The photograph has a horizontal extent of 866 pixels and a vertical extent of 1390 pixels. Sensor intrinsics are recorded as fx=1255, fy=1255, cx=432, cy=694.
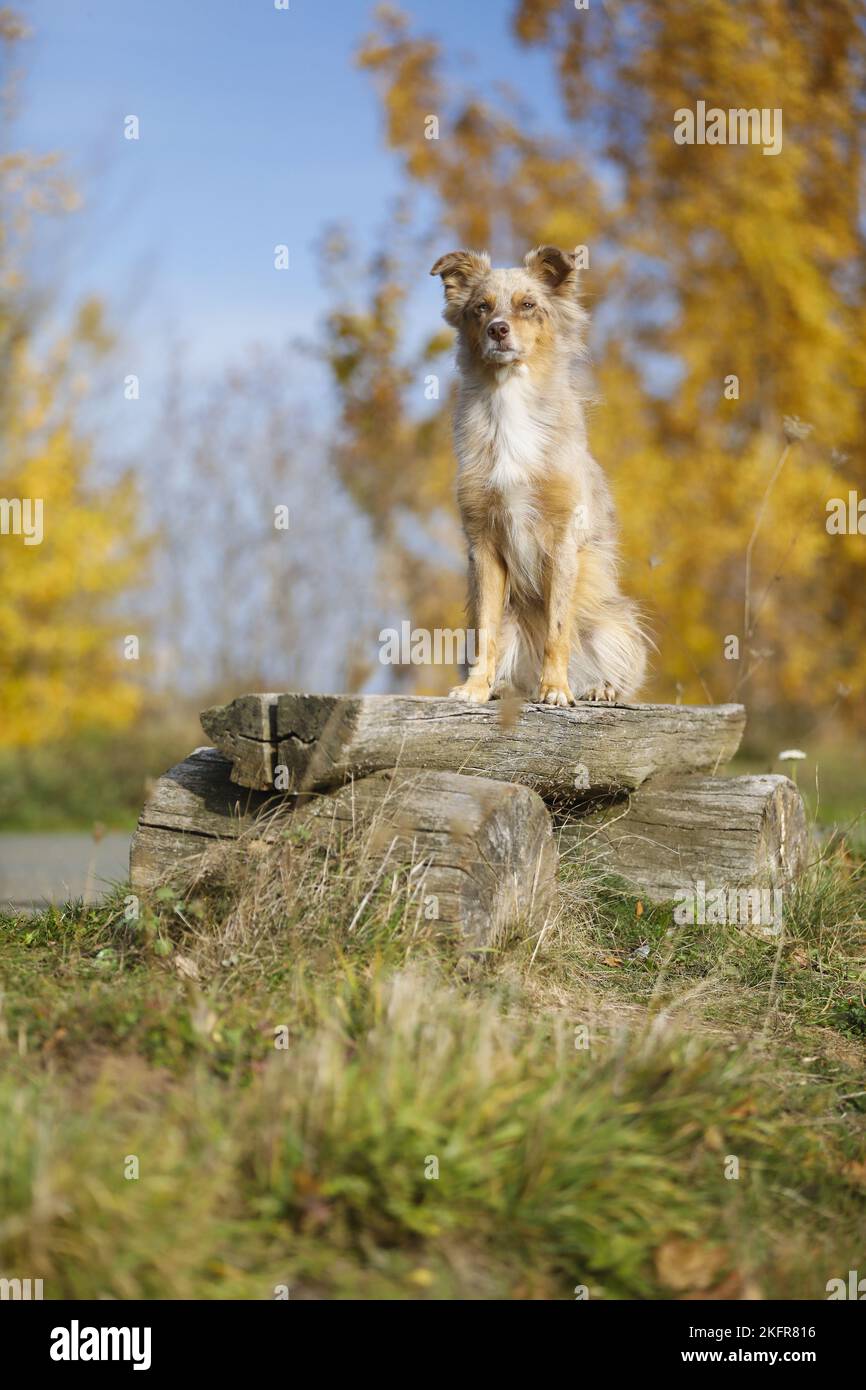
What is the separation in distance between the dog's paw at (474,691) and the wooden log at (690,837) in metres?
0.67

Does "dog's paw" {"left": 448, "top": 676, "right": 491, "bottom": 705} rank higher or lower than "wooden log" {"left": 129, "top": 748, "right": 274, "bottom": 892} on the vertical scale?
higher

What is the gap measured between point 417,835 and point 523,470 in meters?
1.98

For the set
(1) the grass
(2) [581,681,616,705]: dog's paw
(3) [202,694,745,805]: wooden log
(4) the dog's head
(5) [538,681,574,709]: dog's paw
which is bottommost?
(1) the grass

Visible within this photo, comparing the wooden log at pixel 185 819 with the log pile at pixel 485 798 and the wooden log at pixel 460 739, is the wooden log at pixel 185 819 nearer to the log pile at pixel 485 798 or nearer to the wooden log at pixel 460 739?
the log pile at pixel 485 798

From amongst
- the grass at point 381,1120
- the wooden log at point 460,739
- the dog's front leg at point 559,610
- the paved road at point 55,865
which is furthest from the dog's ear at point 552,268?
the paved road at point 55,865

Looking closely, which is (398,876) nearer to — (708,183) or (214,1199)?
(214,1199)

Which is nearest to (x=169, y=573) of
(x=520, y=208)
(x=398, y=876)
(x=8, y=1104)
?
(x=520, y=208)

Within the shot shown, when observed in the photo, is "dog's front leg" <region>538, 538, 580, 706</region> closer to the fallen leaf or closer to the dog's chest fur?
the dog's chest fur

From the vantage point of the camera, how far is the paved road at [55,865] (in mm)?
6219

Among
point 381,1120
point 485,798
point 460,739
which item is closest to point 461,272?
point 460,739

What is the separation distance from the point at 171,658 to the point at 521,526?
11.2 metres

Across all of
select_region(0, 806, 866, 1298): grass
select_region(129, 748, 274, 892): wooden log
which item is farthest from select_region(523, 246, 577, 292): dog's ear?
select_region(0, 806, 866, 1298): grass

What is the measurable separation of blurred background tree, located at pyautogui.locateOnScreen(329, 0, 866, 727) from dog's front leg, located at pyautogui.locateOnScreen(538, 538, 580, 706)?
8.58 metres

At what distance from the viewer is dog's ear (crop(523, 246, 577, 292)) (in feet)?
19.3
